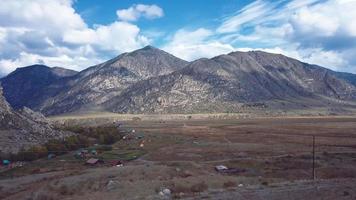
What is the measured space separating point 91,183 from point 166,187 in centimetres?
1257

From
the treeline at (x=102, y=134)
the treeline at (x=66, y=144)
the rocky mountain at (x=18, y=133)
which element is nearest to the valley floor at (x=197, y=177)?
the treeline at (x=66, y=144)

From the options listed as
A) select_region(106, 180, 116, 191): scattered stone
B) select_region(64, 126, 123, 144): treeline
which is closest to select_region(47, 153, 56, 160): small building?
select_region(64, 126, 123, 144): treeline

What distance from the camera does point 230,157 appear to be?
89938 millimetres

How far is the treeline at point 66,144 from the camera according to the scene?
328 feet

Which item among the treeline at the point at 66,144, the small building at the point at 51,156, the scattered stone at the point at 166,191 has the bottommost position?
the small building at the point at 51,156

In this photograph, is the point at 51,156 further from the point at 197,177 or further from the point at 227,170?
the point at 197,177

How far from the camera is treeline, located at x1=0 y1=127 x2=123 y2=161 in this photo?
328ft

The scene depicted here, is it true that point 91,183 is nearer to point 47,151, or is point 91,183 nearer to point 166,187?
point 166,187

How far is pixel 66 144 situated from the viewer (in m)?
120

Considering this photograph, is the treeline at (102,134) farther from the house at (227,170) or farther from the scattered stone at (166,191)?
the scattered stone at (166,191)

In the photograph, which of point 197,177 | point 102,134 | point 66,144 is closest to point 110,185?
point 197,177

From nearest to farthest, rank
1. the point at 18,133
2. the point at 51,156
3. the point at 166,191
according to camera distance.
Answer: the point at 166,191
the point at 51,156
the point at 18,133

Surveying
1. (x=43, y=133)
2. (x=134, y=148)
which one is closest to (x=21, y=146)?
(x=43, y=133)

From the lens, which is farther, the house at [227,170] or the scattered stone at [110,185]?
the house at [227,170]
